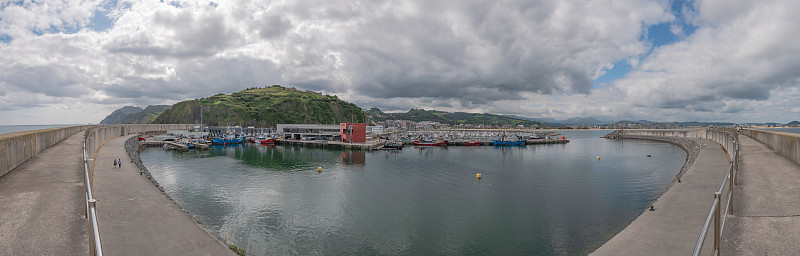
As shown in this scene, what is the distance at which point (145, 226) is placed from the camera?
42.0 feet

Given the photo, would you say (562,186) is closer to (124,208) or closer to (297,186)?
(297,186)

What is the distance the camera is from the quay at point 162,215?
9.07 meters

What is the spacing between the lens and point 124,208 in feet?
48.6

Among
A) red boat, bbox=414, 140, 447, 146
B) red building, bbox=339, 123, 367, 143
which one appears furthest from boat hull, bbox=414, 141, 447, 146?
red building, bbox=339, 123, 367, 143

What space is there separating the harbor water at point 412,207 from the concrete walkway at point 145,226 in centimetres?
286

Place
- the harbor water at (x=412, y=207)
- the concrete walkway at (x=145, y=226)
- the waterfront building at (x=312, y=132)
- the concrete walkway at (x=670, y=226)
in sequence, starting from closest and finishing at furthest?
the concrete walkway at (x=145, y=226)
the concrete walkway at (x=670, y=226)
the harbor water at (x=412, y=207)
the waterfront building at (x=312, y=132)

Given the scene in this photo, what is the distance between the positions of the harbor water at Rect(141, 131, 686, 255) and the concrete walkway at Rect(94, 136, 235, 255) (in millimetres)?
2856

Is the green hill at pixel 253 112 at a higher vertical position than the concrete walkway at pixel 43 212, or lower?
higher

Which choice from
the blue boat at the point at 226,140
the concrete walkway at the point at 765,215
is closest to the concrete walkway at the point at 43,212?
the concrete walkway at the point at 765,215

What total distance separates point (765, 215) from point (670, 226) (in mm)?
4276

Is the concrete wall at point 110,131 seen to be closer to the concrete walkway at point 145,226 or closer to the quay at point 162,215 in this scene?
the quay at point 162,215

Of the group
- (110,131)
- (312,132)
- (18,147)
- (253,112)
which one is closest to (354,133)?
(312,132)

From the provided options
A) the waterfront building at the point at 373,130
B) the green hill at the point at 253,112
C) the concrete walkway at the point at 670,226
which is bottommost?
the concrete walkway at the point at 670,226

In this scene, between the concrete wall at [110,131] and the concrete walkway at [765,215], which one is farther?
the concrete wall at [110,131]
